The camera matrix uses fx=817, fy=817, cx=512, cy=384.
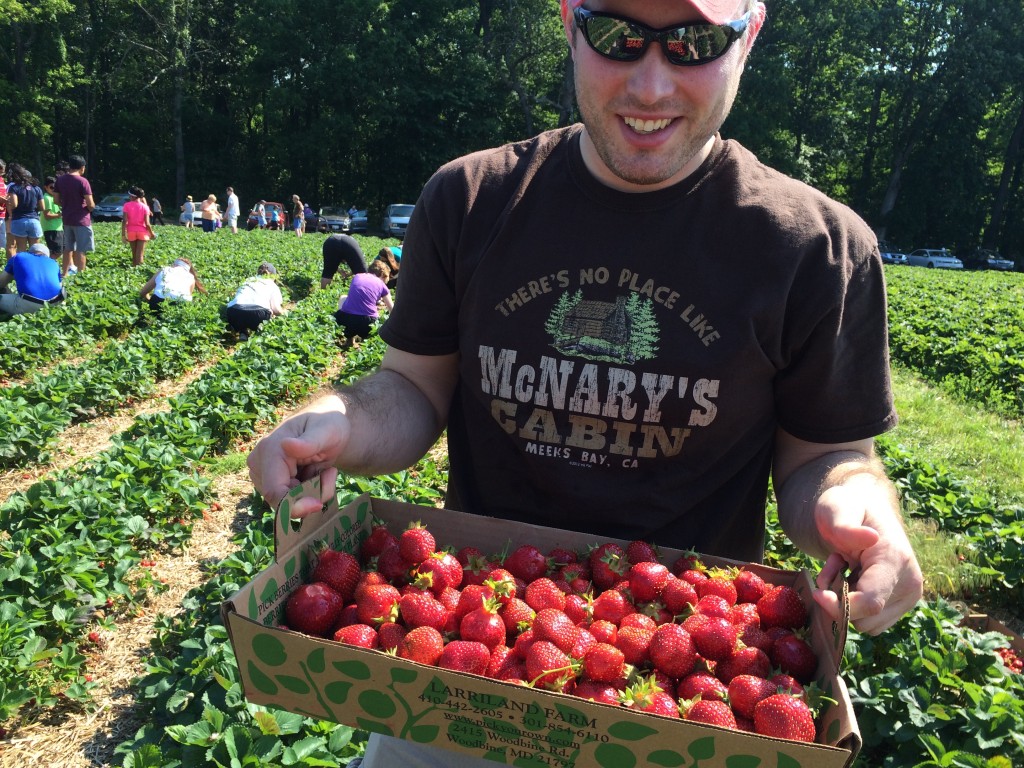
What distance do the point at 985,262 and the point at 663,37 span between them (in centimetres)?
5024

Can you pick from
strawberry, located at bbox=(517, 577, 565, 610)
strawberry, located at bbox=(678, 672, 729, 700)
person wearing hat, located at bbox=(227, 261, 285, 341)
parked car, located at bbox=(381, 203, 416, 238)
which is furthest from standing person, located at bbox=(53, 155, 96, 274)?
parked car, located at bbox=(381, 203, 416, 238)

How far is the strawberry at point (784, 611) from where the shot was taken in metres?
1.81

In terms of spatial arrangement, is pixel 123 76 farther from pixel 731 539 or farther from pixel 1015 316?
pixel 731 539

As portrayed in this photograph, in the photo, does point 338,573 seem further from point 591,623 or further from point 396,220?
point 396,220

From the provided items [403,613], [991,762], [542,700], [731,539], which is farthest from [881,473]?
[991,762]

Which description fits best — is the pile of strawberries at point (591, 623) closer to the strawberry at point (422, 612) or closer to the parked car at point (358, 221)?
the strawberry at point (422, 612)

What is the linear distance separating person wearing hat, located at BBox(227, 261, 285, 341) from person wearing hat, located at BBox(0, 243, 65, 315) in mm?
2448

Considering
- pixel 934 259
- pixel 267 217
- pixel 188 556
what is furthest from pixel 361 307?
pixel 934 259

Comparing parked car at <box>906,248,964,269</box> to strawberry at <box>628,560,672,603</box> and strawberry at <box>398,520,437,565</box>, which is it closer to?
strawberry at <box>628,560,672,603</box>

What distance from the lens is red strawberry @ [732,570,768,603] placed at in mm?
1894

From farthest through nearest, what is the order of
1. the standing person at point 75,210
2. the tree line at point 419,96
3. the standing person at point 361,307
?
the tree line at point 419,96 < the standing person at point 75,210 < the standing person at point 361,307

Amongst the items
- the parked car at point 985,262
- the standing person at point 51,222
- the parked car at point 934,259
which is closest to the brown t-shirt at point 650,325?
the standing person at point 51,222

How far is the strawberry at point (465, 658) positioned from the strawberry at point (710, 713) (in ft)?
1.33

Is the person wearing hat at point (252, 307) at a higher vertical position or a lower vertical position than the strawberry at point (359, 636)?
lower
